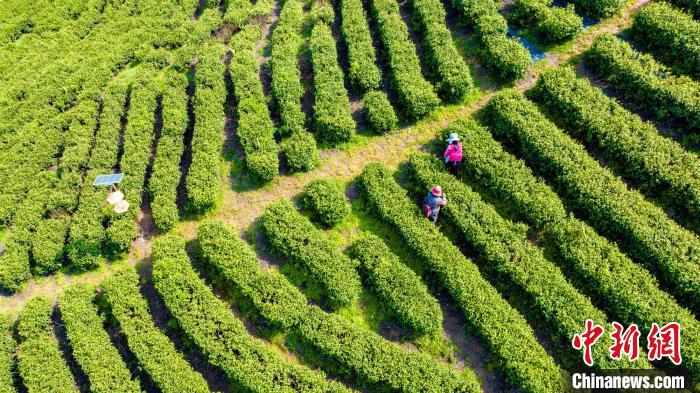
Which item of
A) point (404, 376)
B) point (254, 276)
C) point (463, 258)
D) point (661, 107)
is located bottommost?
point (404, 376)

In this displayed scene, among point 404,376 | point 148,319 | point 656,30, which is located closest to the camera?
point 404,376

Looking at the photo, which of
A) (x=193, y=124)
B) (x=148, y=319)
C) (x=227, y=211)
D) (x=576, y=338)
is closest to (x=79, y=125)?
(x=193, y=124)

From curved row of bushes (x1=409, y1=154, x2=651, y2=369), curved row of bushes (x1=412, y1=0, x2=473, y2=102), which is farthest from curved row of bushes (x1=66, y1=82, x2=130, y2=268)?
curved row of bushes (x1=412, y1=0, x2=473, y2=102)

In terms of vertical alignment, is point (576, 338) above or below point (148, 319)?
above

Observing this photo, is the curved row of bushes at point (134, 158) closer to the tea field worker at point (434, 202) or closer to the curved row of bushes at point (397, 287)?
the curved row of bushes at point (397, 287)

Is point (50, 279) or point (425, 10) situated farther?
point (425, 10)

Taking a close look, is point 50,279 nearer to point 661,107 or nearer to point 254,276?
point 254,276

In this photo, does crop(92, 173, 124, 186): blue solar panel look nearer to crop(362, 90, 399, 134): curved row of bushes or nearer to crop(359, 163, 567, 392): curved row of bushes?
crop(359, 163, 567, 392): curved row of bushes

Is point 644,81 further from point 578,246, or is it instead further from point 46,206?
point 46,206

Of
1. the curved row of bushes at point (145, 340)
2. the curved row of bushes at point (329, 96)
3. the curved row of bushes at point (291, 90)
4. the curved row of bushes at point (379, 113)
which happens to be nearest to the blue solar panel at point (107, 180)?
the curved row of bushes at point (145, 340)
